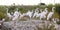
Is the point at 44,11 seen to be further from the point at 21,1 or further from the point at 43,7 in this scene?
the point at 21,1

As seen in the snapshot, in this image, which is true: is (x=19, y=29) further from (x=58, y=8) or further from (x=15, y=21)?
(x=58, y=8)

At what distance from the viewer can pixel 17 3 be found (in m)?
1.42

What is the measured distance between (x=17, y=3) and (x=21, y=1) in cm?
5

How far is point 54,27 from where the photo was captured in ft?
4.71

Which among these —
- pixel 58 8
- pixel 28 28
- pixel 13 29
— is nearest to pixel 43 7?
pixel 58 8

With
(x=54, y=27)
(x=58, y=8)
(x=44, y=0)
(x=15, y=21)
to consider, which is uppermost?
(x=44, y=0)

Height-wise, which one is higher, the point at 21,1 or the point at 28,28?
the point at 21,1

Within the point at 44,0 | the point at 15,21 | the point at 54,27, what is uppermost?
the point at 44,0

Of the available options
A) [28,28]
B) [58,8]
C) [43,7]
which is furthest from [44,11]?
[28,28]

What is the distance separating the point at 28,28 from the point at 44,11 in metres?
0.27

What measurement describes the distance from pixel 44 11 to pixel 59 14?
0.59ft

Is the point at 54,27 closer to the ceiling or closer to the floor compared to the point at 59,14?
closer to the floor

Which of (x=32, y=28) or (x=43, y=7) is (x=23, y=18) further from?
(x=43, y=7)

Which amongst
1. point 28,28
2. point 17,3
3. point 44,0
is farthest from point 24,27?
point 44,0
